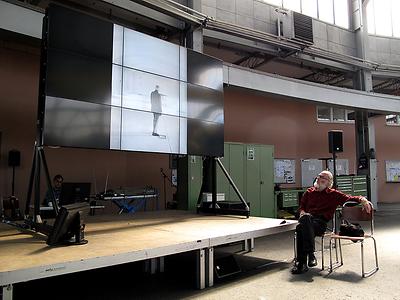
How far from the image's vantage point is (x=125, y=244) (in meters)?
2.78

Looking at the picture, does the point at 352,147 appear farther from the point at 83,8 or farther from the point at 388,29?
the point at 83,8

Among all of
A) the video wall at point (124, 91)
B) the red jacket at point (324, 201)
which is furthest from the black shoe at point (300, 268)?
the video wall at point (124, 91)

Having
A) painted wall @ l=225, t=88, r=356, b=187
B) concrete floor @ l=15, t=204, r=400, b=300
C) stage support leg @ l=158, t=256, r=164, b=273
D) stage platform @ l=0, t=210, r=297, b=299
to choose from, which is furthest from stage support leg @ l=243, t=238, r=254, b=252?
painted wall @ l=225, t=88, r=356, b=187

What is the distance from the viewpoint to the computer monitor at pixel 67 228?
2.72 meters

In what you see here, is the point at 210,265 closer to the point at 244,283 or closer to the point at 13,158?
the point at 244,283

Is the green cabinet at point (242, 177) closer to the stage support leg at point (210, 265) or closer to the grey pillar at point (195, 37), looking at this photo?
the grey pillar at point (195, 37)

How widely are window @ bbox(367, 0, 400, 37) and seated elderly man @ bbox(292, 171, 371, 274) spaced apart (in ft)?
24.7

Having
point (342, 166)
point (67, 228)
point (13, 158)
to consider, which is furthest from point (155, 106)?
point (342, 166)

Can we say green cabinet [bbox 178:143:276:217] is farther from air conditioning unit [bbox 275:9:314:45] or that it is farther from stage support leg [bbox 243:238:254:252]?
air conditioning unit [bbox 275:9:314:45]

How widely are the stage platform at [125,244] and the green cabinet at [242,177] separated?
1283 millimetres

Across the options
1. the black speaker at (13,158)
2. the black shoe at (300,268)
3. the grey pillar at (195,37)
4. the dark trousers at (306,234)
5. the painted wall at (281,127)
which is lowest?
the black shoe at (300,268)

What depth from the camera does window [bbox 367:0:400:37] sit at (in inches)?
382

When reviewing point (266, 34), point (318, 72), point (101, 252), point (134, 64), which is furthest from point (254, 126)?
point (101, 252)

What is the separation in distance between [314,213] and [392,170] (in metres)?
9.68
